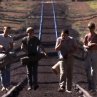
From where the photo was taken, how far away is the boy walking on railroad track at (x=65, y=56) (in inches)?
566

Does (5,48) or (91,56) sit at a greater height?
(5,48)

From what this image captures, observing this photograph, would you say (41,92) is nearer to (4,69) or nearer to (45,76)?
(4,69)

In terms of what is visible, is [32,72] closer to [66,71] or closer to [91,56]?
[66,71]

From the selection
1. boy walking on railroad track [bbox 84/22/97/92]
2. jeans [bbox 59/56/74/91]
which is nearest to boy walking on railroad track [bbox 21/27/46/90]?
jeans [bbox 59/56/74/91]

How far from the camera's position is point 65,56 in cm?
1458

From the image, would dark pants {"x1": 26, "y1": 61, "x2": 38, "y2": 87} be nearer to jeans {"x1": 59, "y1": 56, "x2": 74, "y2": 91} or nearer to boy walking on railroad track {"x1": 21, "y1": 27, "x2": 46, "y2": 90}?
boy walking on railroad track {"x1": 21, "y1": 27, "x2": 46, "y2": 90}

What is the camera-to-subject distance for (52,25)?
141 feet

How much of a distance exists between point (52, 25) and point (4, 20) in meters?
5.15

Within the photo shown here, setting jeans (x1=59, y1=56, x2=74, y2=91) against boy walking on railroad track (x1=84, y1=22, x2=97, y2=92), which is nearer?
boy walking on railroad track (x1=84, y1=22, x2=97, y2=92)

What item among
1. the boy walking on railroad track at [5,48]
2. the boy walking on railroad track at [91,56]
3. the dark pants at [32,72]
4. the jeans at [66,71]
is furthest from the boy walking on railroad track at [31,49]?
the boy walking on railroad track at [91,56]

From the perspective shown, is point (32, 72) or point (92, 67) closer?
point (92, 67)

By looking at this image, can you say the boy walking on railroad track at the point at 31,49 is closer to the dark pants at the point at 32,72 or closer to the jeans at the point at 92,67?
the dark pants at the point at 32,72

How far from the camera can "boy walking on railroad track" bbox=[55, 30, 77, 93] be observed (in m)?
14.4

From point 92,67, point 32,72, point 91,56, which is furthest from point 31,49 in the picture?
point 92,67
